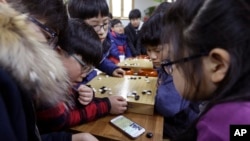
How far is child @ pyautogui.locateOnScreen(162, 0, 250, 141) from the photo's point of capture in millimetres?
479

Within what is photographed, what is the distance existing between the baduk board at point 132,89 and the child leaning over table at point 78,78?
58mm

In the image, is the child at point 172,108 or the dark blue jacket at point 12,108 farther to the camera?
the child at point 172,108

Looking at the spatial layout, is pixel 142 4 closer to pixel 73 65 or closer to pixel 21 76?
pixel 73 65

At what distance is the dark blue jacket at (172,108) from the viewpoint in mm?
1000

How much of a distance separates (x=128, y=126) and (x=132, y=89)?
0.32 m

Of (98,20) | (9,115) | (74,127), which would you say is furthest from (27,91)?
(98,20)

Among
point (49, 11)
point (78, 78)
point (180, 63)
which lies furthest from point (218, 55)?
point (78, 78)

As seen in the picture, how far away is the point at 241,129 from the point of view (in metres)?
0.46

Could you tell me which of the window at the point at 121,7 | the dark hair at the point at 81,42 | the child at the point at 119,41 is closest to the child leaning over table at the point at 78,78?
the dark hair at the point at 81,42

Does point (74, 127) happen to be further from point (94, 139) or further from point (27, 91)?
point (27, 91)

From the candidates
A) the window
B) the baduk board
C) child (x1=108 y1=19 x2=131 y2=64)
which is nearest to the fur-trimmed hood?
the baduk board

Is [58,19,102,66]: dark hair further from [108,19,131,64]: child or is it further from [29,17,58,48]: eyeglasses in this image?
[108,19,131,64]: child

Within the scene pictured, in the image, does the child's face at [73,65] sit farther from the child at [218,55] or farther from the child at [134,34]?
the child at [134,34]

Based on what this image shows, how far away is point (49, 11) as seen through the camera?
73cm
